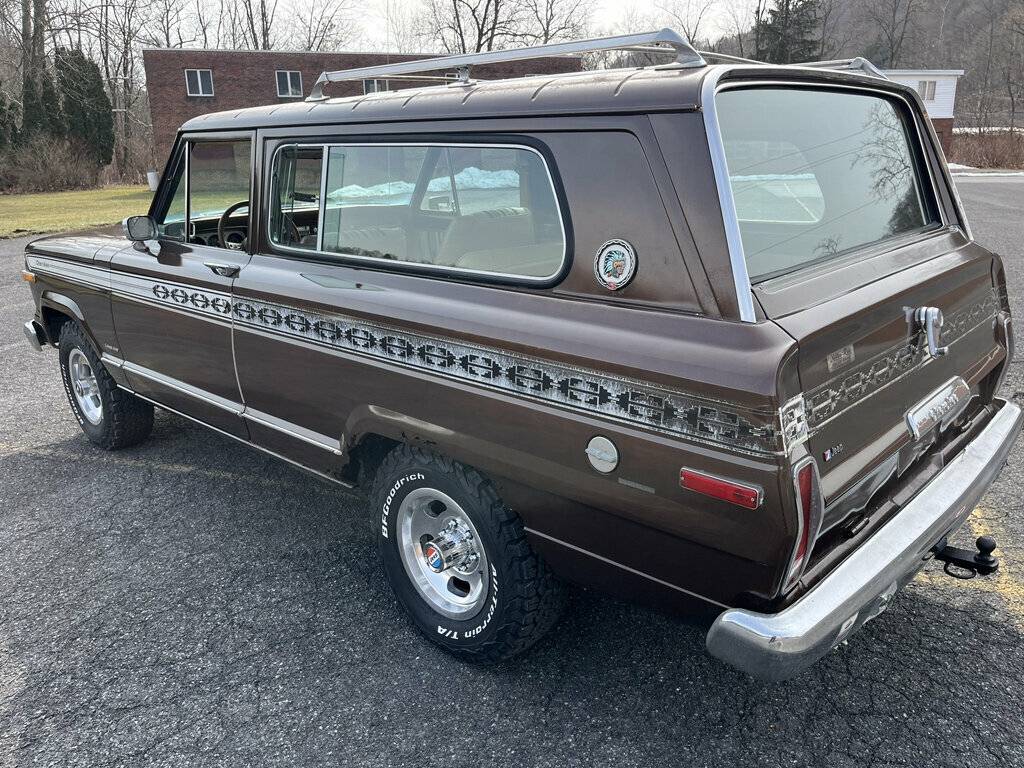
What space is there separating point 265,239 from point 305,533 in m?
1.40

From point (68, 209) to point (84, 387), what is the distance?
21.2 metres

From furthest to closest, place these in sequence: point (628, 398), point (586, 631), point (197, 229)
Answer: point (197, 229) → point (586, 631) → point (628, 398)

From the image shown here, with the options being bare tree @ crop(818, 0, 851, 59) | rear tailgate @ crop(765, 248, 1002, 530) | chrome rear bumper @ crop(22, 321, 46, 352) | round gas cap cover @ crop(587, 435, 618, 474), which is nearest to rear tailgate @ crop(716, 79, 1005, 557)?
rear tailgate @ crop(765, 248, 1002, 530)

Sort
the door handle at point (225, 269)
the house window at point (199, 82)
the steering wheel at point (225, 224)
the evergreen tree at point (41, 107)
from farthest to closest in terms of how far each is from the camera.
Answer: the house window at point (199, 82)
the evergreen tree at point (41, 107)
the steering wheel at point (225, 224)
the door handle at point (225, 269)

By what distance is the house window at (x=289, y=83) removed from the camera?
36000 mm

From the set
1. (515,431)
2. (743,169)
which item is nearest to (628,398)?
(515,431)

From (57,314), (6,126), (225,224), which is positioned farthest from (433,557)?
(6,126)

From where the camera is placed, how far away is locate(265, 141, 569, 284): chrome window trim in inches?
92.6

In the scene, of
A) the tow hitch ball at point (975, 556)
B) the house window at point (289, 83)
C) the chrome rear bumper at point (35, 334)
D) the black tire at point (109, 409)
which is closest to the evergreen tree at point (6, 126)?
the house window at point (289, 83)

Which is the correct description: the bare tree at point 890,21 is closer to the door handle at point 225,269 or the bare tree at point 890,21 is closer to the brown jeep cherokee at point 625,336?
the brown jeep cherokee at point 625,336

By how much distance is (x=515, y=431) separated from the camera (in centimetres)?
233

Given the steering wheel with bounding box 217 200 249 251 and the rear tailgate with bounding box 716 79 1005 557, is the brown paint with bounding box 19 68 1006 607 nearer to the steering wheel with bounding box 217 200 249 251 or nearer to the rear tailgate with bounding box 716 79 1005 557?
the rear tailgate with bounding box 716 79 1005 557

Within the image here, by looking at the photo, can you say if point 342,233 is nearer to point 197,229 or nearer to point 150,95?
point 197,229

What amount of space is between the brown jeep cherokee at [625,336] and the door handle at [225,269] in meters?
0.03
